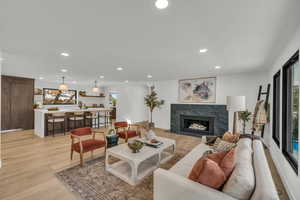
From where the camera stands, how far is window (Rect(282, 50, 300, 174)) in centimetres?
223

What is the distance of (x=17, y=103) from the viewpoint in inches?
221

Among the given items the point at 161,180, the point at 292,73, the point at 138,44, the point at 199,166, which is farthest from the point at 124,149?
the point at 292,73

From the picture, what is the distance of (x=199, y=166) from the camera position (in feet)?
4.25

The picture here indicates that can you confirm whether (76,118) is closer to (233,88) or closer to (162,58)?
(162,58)

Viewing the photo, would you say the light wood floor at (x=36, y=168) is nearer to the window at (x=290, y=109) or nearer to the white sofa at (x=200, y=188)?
the window at (x=290, y=109)

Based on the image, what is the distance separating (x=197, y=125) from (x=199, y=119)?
320 millimetres

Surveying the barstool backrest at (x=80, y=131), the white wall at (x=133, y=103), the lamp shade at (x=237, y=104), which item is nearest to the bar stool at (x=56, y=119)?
the barstool backrest at (x=80, y=131)

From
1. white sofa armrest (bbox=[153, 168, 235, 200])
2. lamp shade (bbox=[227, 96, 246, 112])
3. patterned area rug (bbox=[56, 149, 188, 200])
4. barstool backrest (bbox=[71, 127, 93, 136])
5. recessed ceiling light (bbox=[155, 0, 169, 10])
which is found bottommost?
patterned area rug (bbox=[56, 149, 188, 200])

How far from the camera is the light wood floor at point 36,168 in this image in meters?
1.95

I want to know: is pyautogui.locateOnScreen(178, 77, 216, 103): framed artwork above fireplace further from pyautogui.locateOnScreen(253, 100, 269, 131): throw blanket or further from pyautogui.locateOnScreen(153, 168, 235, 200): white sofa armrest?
pyautogui.locateOnScreen(153, 168, 235, 200): white sofa armrest

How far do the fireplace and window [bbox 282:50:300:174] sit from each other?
258 cm

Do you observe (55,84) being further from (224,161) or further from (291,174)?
(291,174)

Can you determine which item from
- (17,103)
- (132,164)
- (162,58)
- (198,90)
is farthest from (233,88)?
(17,103)

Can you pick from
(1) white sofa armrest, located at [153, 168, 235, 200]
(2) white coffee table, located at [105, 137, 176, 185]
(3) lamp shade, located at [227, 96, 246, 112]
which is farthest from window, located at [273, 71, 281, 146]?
(1) white sofa armrest, located at [153, 168, 235, 200]
